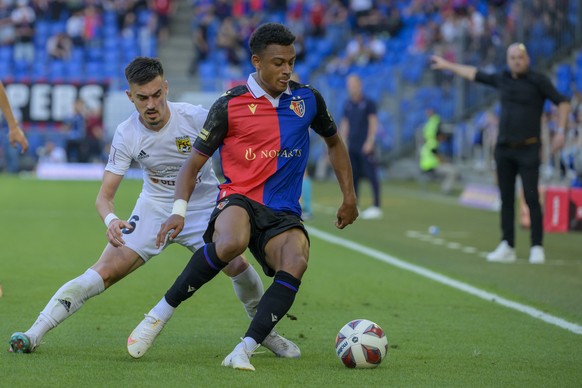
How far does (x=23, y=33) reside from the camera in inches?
1515

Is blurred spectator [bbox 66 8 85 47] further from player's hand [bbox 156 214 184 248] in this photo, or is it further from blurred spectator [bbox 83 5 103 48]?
player's hand [bbox 156 214 184 248]

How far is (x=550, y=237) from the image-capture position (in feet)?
52.9

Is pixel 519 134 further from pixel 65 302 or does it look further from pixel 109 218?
pixel 65 302

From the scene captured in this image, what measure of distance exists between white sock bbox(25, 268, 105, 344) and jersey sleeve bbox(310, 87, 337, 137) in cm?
156

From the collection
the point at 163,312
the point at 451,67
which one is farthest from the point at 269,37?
the point at 451,67

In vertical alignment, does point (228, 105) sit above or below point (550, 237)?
above

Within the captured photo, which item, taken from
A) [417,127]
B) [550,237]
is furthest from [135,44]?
[550,237]

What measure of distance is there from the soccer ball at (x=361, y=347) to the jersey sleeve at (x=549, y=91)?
253 inches

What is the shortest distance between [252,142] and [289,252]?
68 centimetres

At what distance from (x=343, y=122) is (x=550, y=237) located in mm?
4808

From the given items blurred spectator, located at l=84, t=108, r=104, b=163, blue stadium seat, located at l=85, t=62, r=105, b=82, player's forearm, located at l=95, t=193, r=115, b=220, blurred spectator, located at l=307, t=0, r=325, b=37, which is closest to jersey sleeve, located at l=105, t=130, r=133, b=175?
player's forearm, located at l=95, t=193, r=115, b=220

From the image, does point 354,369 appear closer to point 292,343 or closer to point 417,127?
point 292,343

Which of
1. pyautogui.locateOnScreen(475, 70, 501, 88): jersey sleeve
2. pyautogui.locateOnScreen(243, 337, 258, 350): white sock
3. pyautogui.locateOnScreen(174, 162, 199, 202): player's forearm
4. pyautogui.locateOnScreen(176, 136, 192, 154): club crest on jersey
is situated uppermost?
pyautogui.locateOnScreen(176, 136, 192, 154): club crest on jersey

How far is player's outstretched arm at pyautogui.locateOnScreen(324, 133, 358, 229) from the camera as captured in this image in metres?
7.24
